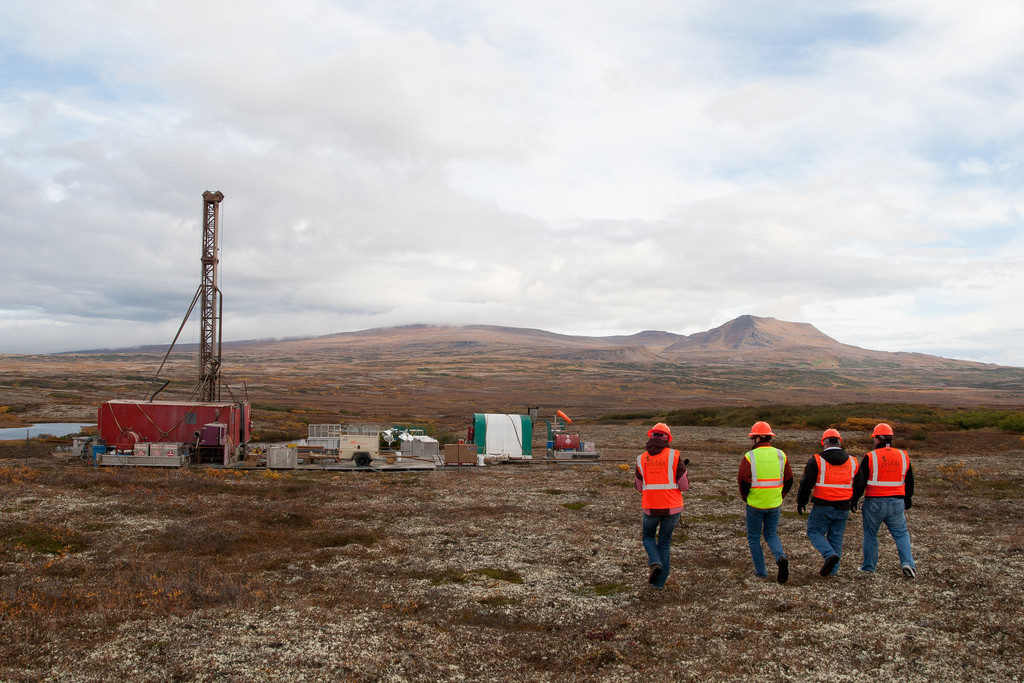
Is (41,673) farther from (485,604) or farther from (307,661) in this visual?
(485,604)

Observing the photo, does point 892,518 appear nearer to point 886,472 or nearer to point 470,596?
point 886,472

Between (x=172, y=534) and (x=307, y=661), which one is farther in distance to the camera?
(x=172, y=534)

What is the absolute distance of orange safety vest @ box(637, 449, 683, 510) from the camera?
1055 cm

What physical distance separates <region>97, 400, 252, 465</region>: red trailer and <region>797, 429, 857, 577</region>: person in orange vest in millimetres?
26729

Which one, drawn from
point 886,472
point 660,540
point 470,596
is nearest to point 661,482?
point 660,540

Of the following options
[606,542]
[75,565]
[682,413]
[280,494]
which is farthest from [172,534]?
[682,413]

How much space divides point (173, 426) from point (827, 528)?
2925 cm

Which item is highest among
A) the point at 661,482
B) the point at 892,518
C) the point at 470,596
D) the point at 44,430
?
the point at 661,482

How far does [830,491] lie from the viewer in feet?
36.7

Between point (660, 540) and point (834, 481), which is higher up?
point (834, 481)

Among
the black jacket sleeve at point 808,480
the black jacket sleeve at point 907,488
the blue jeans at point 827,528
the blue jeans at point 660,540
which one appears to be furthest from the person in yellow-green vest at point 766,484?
the black jacket sleeve at point 907,488

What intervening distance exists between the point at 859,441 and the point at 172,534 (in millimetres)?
39045

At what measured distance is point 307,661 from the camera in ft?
27.6

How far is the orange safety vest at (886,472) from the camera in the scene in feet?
36.8
